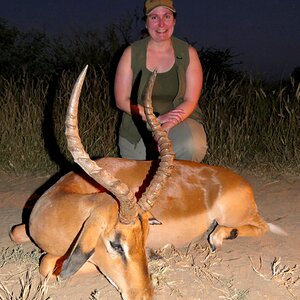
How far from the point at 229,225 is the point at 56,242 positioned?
163 cm

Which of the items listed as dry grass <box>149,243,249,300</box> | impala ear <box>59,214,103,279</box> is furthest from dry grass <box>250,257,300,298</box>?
impala ear <box>59,214,103,279</box>

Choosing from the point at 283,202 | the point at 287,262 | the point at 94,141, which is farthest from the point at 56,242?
the point at 94,141

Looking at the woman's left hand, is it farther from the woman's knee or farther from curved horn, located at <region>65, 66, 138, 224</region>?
curved horn, located at <region>65, 66, 138, 224</region>

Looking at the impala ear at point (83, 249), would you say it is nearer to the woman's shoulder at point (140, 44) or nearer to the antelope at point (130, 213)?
the antelope at point (130, 213)

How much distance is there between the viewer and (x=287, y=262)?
11.3ft

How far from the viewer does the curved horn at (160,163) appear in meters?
2.87

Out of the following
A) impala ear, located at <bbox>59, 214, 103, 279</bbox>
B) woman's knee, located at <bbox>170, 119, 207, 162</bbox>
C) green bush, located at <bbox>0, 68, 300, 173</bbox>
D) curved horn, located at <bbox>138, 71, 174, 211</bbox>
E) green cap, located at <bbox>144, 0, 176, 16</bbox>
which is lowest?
green bush, located at <bbox>0, 68, 300, 173</bbox>

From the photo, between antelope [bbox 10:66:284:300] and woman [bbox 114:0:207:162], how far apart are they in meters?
0.81

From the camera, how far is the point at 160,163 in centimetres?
301

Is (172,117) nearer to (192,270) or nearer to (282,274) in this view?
(192,270)

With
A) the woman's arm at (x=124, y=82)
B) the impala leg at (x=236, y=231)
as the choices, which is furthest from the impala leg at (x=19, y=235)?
the woman's arm at (x=124, y=82)

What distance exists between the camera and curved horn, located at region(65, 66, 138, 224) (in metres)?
2.29

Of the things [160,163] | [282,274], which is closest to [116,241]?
[160,163]

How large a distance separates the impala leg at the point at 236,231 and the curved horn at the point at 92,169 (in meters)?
1.32
